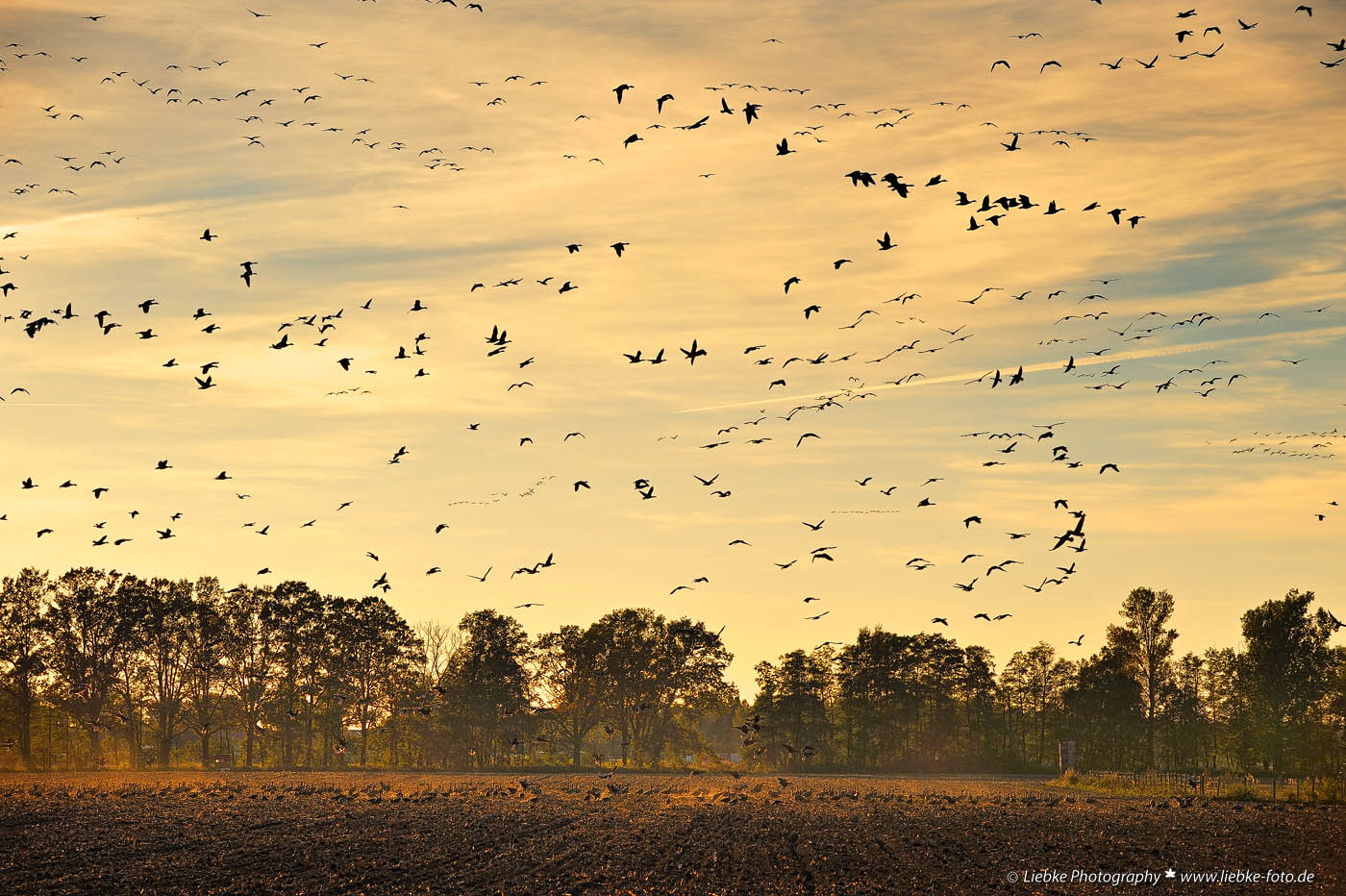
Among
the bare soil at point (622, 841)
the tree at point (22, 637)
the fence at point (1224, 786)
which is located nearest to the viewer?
the bare soil at point (622, 841)

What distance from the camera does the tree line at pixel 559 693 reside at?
12838 cm

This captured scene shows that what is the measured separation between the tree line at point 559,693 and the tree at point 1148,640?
A: 22cm

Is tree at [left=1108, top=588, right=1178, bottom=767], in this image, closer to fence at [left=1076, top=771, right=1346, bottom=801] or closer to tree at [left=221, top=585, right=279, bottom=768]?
fence at [left=1076, top=771, right=1346, bottom=801]

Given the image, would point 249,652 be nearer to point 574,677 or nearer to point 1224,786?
point 574,677

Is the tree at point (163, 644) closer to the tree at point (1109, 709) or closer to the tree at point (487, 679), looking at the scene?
the tree at point (487, 679)

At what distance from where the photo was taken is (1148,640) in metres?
140

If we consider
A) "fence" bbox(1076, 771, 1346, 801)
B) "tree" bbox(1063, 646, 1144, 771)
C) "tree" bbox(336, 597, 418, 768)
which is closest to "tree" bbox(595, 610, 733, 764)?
"tree" bbox(336, 597, 418, 768)

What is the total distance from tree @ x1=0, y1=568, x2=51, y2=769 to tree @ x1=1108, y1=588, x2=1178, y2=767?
4699 inches

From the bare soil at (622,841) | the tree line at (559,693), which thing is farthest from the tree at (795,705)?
the bare soil at (622,841)

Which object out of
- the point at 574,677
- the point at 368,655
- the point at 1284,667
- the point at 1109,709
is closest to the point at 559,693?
the point at 574,677

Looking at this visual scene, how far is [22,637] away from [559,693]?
58.4 meters

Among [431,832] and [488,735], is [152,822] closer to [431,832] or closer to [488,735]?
[431,832]

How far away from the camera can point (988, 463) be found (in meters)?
46.3

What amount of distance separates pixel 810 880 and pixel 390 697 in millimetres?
102550
